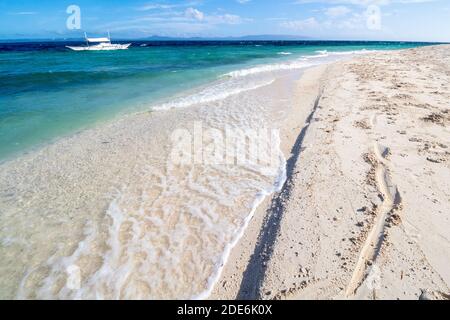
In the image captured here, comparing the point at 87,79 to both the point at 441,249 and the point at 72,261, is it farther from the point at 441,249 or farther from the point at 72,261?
the point at 441,249

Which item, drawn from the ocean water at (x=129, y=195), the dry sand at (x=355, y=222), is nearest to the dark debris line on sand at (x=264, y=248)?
the dry sand at (x=355, y=222)

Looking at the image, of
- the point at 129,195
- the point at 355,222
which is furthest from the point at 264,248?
the point at 129,195

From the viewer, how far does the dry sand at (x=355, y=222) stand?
3045mm

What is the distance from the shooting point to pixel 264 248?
3764 millimetres

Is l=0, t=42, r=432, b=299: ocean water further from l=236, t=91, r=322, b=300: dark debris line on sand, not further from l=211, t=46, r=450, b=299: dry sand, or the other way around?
l=211, t=46, r=450, b=299: dry sand

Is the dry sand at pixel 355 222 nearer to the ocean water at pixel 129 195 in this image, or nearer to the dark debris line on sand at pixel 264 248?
the dark debris line on sand at pixel 264 248

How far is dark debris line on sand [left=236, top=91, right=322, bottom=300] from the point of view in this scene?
318cm

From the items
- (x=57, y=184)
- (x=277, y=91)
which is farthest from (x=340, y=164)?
(x=277, y=91)

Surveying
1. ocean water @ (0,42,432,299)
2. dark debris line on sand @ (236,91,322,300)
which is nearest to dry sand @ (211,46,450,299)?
dark debris line on sand @ (236,91,322,300)

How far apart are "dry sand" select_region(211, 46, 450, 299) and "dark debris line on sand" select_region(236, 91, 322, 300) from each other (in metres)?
0.01
